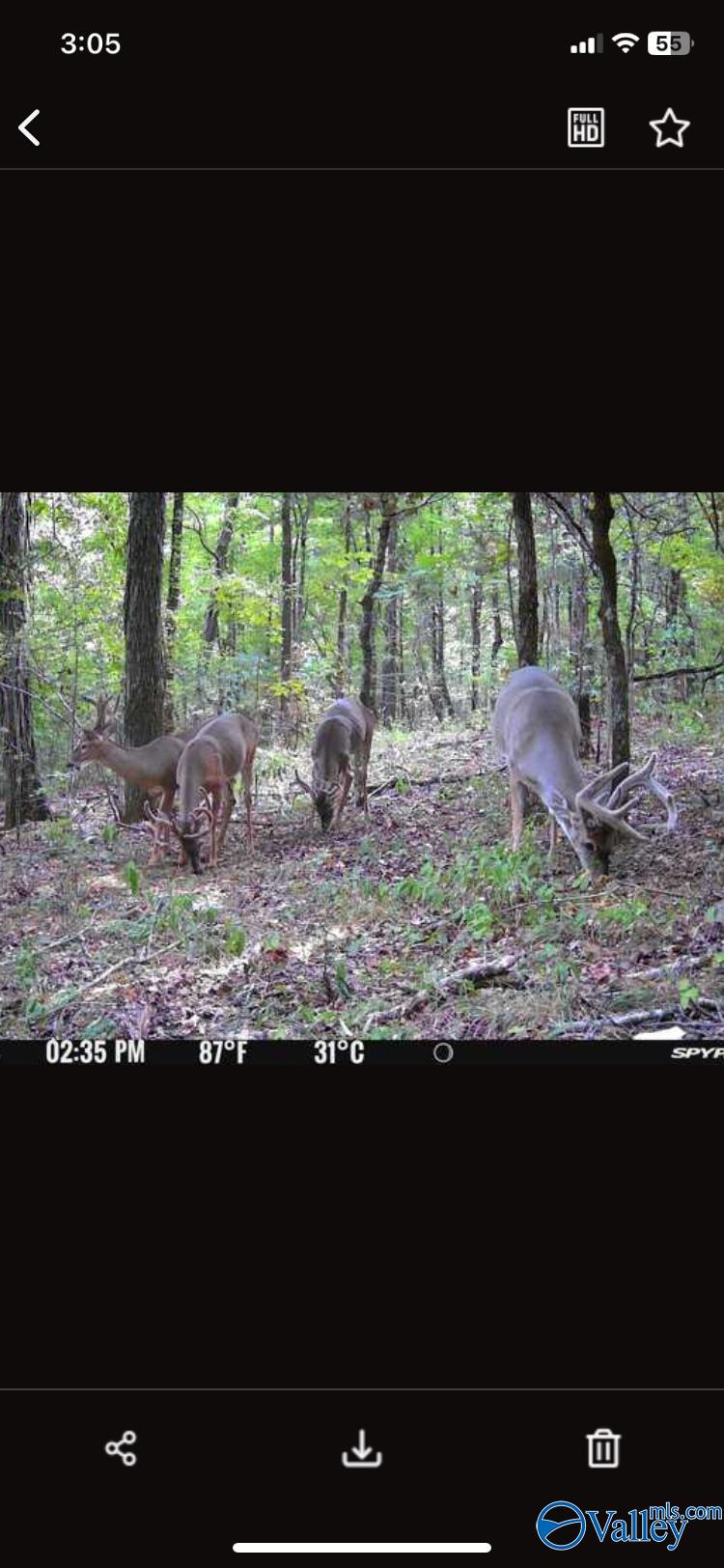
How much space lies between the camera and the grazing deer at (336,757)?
10.9 ft

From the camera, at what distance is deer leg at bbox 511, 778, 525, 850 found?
10.3 feet

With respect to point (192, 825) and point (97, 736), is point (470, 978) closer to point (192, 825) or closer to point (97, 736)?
point (192, 825)

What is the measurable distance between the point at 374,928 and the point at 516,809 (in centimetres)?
112

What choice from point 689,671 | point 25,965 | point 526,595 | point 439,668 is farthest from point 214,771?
point 689,671

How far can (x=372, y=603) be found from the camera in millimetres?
3252

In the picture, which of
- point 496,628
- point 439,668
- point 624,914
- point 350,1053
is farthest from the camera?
point 439,668

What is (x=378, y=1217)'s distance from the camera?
158 centimetres

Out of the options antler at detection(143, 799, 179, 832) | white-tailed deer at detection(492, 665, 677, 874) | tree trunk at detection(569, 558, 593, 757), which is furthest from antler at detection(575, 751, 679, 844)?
antler at detection(143, 799, 179, 832)

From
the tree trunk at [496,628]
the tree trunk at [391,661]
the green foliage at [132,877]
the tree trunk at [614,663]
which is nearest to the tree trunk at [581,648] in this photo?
the tree trunk at [614,663]
